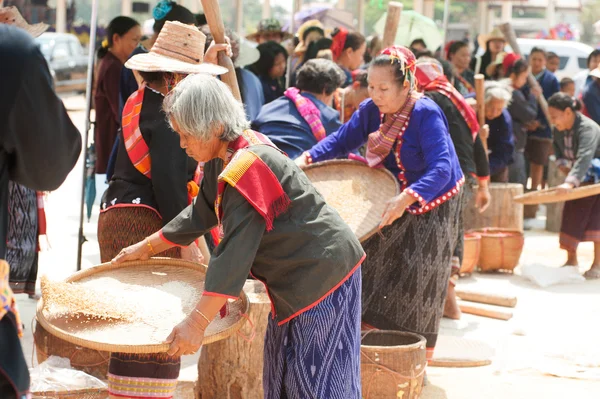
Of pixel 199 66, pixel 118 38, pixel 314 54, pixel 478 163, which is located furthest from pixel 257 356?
pixel 314 54

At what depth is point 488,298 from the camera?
686cm

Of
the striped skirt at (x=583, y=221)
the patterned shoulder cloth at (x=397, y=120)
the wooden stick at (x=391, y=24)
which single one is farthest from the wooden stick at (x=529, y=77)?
the patterned shoulder cloth at (x=397, y=120)

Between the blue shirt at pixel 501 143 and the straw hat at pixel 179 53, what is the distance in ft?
15.1

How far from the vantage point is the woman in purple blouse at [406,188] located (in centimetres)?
444

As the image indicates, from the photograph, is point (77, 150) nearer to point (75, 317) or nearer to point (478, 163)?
point (75, 317)

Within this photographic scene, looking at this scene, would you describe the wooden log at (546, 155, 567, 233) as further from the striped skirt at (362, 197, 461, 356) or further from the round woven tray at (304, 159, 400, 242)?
the round woven tray at (304, 159, 400, 242)

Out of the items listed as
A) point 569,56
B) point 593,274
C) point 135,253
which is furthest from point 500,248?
point 569,56

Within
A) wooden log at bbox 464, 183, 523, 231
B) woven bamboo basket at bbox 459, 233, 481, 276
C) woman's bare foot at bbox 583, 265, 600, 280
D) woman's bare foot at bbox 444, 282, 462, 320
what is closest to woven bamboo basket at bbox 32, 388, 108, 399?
woman's bare foot at bbox 444, 282, 462, 320

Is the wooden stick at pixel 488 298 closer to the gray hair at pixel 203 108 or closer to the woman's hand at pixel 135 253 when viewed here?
the woman's hand at pixel 135 253

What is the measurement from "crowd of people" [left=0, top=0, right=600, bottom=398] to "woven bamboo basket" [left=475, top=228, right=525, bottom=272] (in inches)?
26.8

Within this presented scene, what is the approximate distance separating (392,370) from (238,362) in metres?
0.70

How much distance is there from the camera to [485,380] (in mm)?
5133

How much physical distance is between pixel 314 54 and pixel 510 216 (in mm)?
2456

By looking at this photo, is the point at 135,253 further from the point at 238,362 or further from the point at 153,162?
the point at 238,362
